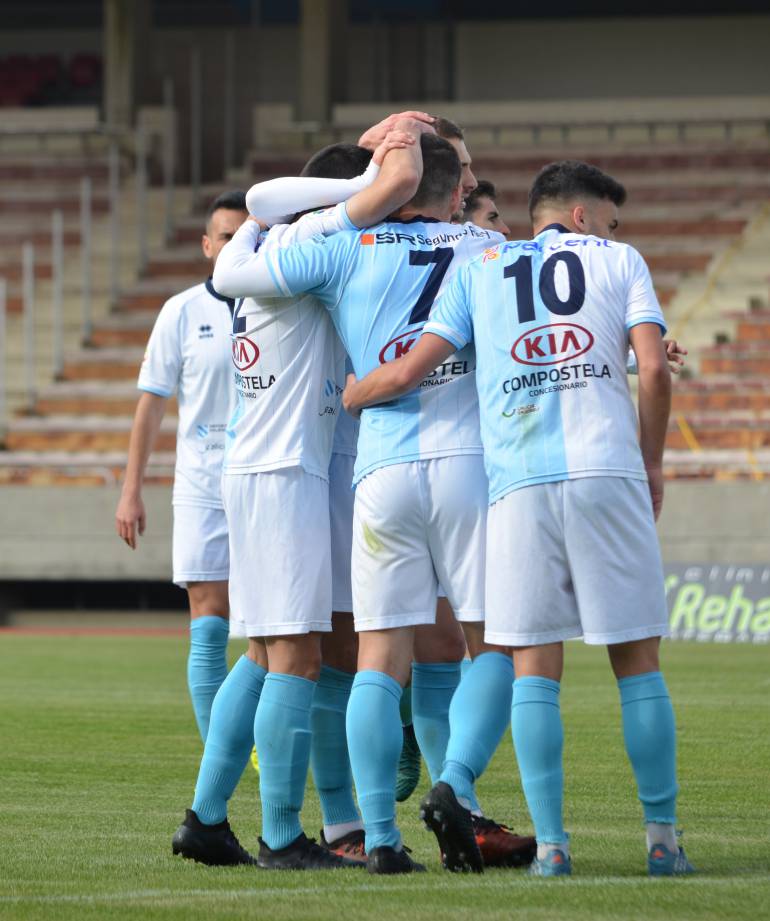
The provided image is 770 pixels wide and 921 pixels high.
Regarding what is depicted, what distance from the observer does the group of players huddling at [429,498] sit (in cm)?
441

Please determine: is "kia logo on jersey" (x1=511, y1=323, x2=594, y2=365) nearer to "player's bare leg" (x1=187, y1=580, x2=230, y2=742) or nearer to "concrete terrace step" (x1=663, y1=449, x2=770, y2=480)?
"player's bare leg" (x1=187, y1=580, x2=230, y2=742)

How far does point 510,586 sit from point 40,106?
26.2 meters

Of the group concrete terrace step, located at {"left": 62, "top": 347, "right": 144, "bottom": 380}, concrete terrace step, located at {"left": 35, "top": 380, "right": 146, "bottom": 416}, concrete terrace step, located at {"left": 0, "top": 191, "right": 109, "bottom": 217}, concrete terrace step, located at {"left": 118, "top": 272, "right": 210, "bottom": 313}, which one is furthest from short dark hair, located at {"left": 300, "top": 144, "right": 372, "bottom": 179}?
concrete terrace step, located at {"left": 0, "top": 191, "right": 109, "bottom": 217}

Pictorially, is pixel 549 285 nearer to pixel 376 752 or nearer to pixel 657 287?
pixel 376 752

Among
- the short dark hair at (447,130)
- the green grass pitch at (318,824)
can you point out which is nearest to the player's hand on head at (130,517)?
the green grass pitch at (318,824)

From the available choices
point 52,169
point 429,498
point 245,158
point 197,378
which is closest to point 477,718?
point 429,498

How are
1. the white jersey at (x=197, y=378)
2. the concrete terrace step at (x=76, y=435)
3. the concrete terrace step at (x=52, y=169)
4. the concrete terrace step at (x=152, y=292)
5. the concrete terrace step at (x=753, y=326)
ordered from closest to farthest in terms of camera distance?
the white jersey at (x=197, y=378)
the concrete terrace step at (x=753, y=326)
the concrete terrace step at (x=76, y=435)
the concrete terrace step at (x=152, y=292)
the concrete terrace step at (x=52, y=169)

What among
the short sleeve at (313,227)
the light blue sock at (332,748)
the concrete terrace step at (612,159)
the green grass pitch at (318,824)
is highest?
the concrete terrace step at (612,159)

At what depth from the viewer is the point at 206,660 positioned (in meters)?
6.46

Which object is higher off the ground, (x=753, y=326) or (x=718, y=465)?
(x=753, y=326)

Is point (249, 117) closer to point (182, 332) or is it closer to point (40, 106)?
point (40, 106)

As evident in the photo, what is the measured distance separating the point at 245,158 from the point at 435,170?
22.8m

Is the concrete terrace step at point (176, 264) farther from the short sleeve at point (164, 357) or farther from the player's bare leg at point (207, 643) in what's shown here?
the player's bare leg at point (207, 643)

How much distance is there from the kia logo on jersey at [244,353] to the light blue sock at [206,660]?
1.74 metres
